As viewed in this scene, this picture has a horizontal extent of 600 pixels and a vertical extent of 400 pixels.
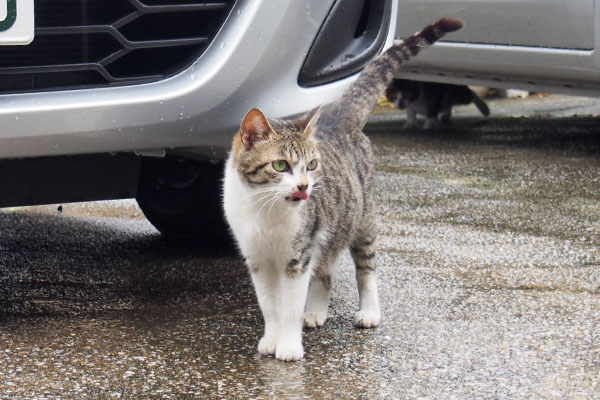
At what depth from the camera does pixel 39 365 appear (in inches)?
93.8

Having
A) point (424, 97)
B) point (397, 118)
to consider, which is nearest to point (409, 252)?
point (424, 97)

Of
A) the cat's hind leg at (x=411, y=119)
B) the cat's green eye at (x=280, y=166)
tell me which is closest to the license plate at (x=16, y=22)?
the cat's green eye at (x=280, y=166)

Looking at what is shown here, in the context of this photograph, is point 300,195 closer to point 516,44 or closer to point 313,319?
point 313,319

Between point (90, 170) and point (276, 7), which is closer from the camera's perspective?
point (276, 7)

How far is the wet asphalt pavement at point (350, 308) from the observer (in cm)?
230

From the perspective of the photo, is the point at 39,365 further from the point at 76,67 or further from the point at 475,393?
the point at 475,393

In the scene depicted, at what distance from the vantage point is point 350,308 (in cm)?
301

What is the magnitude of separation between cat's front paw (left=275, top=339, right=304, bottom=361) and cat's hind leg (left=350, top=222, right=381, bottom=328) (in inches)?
13.1

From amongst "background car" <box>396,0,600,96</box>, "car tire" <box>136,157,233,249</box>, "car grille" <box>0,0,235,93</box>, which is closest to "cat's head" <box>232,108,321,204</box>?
"car grille" <box>0,0,235,93</box>

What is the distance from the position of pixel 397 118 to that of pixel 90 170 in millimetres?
5818

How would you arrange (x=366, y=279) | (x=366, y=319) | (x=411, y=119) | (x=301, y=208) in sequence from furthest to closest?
(x=411, y=119) < (x=366, y=279) < (x=366, y=319) < (x=301, y=208)

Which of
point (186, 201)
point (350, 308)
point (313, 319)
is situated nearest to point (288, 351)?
point (313, 319)

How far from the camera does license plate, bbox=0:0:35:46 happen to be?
2.40m

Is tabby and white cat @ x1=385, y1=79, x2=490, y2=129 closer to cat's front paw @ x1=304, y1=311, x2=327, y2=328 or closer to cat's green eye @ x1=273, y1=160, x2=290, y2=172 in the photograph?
cat's front paw @ x1=304, y1=311, x2=327, y2=328
